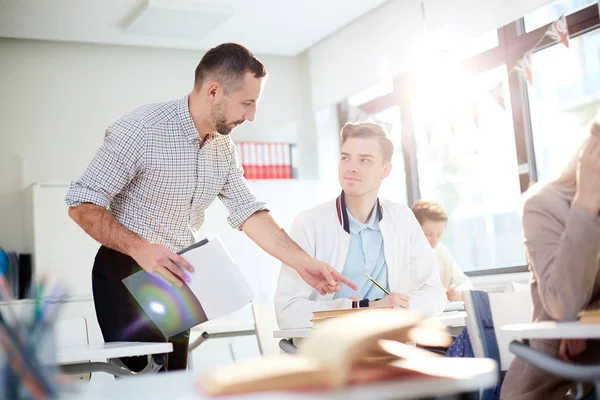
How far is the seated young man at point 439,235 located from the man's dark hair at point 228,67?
6.89ft

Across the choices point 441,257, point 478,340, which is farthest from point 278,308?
point 441,257

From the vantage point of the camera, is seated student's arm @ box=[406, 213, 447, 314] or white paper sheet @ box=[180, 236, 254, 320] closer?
white paper sheet @ box=[180, 236, 254, 320]

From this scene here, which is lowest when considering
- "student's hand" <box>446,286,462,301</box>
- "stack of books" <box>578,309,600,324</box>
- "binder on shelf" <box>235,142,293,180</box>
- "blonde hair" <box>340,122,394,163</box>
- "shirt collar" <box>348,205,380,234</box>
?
"student's hand" <box>446,286,462,301</box>

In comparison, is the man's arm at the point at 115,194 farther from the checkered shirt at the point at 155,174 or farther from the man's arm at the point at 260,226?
the man's arm at the point at 260,226

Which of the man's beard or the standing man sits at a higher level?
the man's beard

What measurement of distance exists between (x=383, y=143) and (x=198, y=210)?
86cm

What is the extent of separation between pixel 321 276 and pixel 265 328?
664mm

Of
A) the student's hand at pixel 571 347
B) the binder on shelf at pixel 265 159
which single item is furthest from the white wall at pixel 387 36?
the student's hand at pixel 571 347

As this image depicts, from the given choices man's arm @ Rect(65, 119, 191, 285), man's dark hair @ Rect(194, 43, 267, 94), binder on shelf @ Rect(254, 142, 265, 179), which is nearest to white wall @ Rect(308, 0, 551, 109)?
binder on shelf @ Rect(254, 142, 265, 179)

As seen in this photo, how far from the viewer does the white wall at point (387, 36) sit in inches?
200

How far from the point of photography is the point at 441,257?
15.9 feet

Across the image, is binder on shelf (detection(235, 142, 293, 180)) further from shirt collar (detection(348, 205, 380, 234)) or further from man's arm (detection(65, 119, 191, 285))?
man's arm (detection(65, 119, 191, 285))

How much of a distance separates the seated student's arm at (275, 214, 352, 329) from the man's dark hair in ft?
2.14

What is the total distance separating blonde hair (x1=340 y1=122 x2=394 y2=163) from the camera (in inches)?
126
